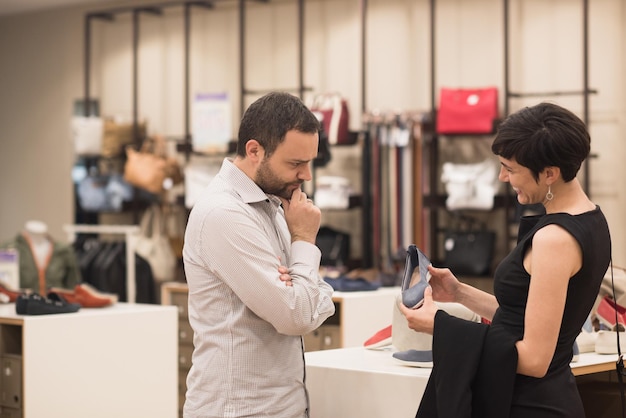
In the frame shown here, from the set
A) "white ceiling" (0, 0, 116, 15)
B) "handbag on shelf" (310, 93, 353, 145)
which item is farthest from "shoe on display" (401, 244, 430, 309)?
"white ceiling" (0, 0, 116, 15)

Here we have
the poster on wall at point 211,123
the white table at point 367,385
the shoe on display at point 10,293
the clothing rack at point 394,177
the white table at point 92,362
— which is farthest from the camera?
the poster on wall at point 211,123

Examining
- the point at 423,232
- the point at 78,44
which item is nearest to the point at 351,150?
the point at 423,232

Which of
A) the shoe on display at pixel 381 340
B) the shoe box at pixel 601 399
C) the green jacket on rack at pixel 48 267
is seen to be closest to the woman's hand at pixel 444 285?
the shoe on display at pixel 381 340

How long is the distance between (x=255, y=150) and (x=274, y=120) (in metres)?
0.09

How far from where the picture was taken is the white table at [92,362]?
4480 millimetres

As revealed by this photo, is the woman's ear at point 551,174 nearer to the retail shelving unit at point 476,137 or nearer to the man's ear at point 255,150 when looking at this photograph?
the man's ear at point 255,150

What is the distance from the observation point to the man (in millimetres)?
2223

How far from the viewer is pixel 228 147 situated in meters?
8.25

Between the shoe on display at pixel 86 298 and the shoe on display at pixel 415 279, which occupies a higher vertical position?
the shoe on display at pixel 415 279

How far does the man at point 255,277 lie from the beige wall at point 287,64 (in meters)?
5.14

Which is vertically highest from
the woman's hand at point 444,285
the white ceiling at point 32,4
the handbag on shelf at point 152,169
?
the white ceiling at point 32,4

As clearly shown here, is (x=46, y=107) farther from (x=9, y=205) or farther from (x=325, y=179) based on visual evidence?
(x=325, y=179)

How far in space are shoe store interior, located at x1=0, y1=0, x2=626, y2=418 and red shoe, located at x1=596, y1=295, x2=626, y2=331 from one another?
0.7 inches

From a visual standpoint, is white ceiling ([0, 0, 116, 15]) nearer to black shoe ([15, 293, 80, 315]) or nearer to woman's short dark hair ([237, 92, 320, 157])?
black shoe ([15, 293, 80, 315])
